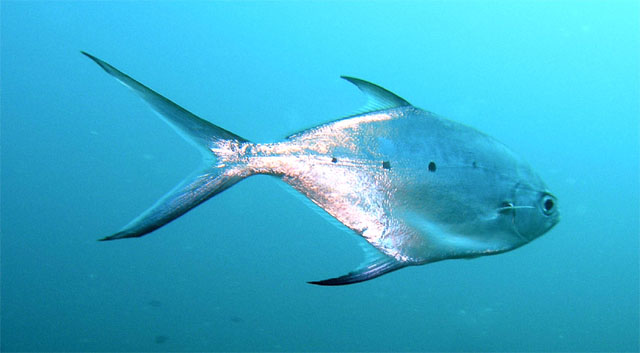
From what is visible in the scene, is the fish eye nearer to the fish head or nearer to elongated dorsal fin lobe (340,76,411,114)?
the fish head

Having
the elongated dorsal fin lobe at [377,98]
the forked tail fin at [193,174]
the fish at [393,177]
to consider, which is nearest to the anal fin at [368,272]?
the fish at [393,177]

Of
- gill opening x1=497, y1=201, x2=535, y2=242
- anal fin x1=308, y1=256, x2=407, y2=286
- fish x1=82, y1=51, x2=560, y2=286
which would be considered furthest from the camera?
gill opening x1=497, y1=201, x2=535, y2=242

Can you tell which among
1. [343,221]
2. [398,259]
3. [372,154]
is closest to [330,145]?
[372,154]

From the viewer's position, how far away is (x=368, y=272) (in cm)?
116

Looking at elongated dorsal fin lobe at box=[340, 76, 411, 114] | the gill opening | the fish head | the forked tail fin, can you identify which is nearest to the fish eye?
the fish head

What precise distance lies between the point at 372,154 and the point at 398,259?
0.38 meters

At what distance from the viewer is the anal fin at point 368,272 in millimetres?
1095

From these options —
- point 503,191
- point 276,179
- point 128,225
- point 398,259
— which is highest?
point 503,191

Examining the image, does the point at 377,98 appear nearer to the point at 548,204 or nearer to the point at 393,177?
the point at 393,177

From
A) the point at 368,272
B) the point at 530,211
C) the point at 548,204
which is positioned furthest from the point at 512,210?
the point at 368,272

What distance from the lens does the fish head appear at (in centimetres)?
142

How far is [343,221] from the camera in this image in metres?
1.33

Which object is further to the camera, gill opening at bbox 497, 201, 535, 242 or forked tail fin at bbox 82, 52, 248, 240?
gill opening at bbox 497, 201, 535, 242

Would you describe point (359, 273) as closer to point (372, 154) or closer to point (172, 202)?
point (372, 154)
